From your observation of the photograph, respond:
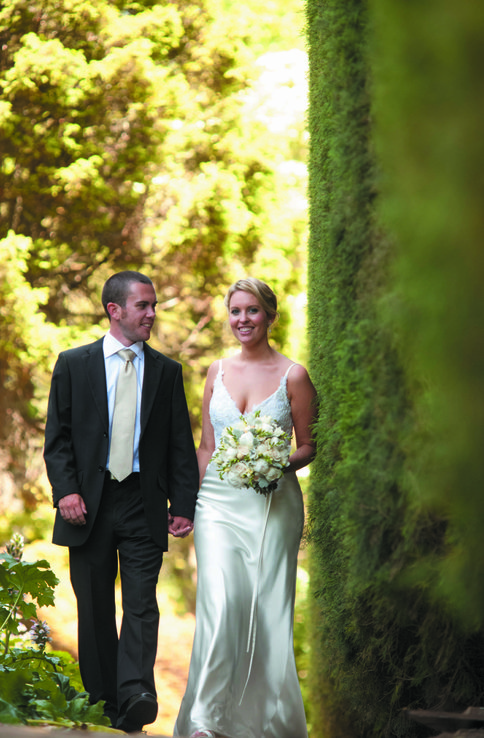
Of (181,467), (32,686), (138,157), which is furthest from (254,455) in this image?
(138,157)

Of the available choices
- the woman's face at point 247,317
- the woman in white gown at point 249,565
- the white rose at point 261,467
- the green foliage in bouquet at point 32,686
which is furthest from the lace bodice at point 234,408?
the green foliage in bouquet at point 32,686

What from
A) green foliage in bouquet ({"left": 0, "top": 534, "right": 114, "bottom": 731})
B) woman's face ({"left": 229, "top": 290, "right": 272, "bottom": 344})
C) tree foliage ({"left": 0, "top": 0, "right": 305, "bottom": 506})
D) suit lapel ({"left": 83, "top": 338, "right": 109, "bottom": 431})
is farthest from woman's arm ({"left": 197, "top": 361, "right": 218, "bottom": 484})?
tree foliage ({"left": 0, "top": 0, "right": 305, "bottom": 506})

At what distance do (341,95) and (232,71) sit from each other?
29.4 ft

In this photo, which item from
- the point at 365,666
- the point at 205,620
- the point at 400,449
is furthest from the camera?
the point at 205,620

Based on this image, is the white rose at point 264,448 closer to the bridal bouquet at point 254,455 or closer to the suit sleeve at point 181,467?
the bridal bouquet at point 254,455

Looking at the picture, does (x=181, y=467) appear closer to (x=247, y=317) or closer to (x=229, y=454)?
(x=229, y=454)

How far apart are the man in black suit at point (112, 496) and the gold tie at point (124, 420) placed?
0.5 inches

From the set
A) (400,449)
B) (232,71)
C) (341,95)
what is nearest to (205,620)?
(400,449)

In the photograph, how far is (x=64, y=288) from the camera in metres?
11.1

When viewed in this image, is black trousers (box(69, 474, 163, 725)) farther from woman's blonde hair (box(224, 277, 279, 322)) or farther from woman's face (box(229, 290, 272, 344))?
woman's blonde hair (box(224, 277, 279, 322))

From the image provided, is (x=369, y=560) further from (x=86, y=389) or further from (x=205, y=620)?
(x=86, y=389)

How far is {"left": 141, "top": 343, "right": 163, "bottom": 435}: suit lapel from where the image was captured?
439cm

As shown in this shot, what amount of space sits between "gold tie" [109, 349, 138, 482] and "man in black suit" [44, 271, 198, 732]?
1 cm

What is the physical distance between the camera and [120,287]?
441 cm
